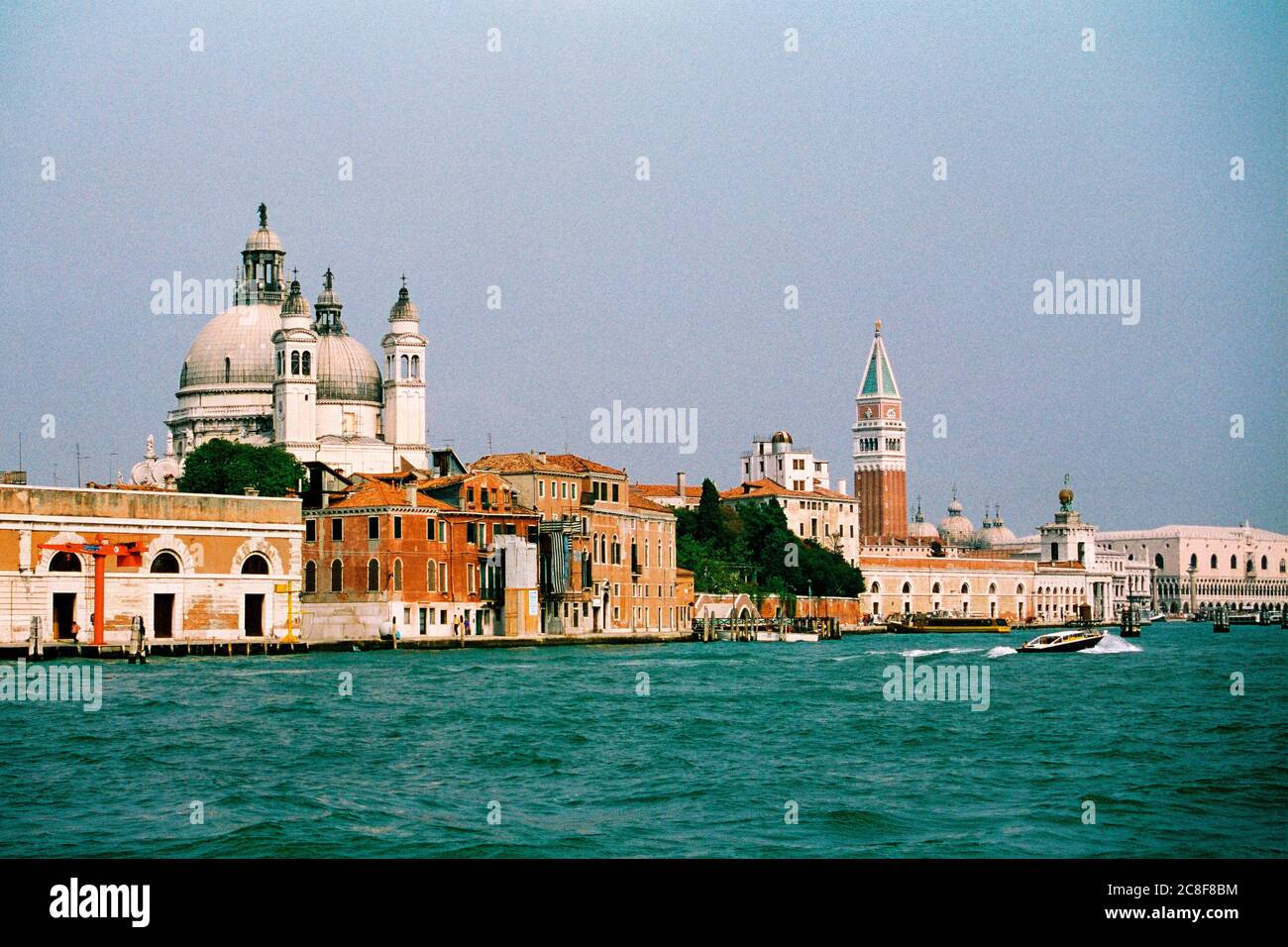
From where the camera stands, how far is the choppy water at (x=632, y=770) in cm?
1340

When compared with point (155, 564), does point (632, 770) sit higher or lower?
lower

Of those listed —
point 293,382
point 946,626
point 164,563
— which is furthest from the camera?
point 946,626

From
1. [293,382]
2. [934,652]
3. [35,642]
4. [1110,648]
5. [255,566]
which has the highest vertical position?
[293,382]

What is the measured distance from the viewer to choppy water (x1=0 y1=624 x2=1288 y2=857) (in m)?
13.4

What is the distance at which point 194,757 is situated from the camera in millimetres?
18703

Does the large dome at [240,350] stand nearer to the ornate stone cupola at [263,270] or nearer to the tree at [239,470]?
the ornate stone cupola at [263,270]

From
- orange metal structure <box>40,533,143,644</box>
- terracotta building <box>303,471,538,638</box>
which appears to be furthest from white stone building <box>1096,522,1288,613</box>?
orange metal structure <box>40,533,143,644</box>

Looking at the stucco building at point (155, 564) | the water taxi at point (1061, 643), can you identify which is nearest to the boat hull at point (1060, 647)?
the water taxi at point (1061, 643)

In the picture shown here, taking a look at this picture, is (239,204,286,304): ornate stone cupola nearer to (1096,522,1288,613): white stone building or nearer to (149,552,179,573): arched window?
(149,552,179,573): arched window

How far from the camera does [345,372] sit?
72.3 meters

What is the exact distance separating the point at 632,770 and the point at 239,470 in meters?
43.9

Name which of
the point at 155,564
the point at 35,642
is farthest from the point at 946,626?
the point at 35,642

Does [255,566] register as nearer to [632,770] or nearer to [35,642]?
[35,642]
